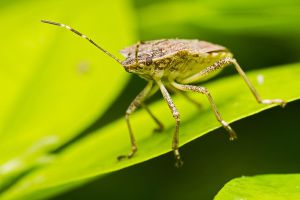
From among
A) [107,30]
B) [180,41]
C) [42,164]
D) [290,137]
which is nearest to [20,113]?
[42,164]

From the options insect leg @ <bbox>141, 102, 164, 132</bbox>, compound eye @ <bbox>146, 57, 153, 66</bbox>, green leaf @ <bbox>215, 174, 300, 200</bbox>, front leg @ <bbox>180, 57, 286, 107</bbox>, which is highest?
compound eye @ <bbox>146, 57, 153, 66</bbox>

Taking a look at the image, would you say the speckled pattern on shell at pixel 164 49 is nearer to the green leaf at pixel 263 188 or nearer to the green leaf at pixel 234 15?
the green leaf at pixel 234 15

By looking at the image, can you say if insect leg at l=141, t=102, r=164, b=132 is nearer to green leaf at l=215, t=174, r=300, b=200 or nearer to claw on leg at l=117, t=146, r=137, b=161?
claw on leg at l=117, t=146, r=137, b=161

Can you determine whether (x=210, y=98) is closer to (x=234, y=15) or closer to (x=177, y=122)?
(x=177, y=122)

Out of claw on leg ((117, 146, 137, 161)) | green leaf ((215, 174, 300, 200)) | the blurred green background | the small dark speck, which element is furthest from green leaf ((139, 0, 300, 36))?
green leaf ((215, 174, 300, 200))

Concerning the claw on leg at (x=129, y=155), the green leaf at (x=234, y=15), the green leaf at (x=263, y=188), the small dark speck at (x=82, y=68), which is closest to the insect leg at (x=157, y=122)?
the claw on leg at (x=129, y=155)

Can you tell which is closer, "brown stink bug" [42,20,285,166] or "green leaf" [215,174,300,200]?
"green leaf" [215,174,300,200]

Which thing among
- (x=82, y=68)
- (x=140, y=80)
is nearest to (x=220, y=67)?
(x=140, y=80)
